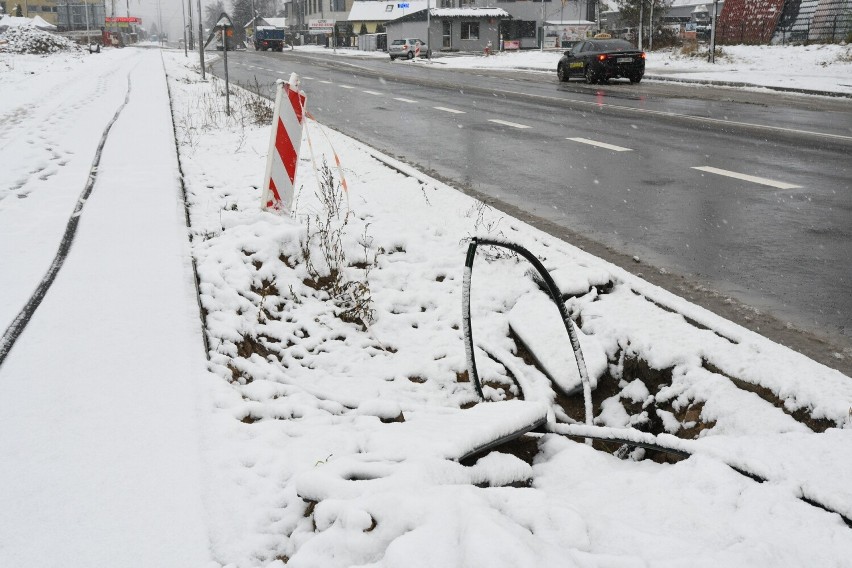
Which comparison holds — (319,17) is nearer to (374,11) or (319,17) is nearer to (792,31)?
(374,11)

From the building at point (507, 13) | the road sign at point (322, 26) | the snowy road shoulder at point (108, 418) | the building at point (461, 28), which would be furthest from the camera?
the road sign at point (322, 26)

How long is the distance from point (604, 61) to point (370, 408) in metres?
25.1

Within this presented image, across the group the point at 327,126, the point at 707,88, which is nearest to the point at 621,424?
the point at 327,126

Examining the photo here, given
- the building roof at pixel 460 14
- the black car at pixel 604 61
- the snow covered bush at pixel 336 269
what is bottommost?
the snow covered bush at pixel 336 269

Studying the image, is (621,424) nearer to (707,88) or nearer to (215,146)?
(215,146)

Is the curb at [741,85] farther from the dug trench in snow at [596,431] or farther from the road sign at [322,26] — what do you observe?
the road sign at [322,26]

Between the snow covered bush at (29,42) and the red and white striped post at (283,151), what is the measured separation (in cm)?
5743

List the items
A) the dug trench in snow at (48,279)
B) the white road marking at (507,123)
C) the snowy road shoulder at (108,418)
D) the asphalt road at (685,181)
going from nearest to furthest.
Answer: the snowy road shoulder at (108,418), the dug trench in snow at (48,279), the asphalt road at (685,181), the white road marking at (507,123)

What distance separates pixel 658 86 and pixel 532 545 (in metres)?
25.0


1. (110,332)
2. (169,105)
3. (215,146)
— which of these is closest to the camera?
(110,332)

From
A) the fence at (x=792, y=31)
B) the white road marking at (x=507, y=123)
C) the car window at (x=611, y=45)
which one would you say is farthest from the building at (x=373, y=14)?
the white road marking at (x=507, y=123)

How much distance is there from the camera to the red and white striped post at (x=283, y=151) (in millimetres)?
6520

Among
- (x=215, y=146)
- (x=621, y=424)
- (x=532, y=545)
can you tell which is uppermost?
(x=215, y=146)

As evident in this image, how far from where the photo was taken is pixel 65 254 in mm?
5684
